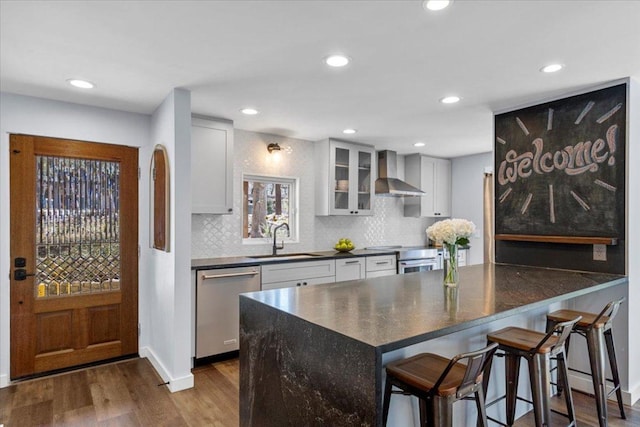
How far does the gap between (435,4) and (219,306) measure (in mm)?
2958

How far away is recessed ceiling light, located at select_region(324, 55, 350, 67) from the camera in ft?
7.71

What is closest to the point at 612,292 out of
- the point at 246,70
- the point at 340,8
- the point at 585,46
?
the point at 585,46

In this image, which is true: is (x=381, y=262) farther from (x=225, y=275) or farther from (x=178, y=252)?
(x=178, y=252)

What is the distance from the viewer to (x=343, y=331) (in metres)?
1.44

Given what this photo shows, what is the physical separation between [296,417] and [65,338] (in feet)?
8.86

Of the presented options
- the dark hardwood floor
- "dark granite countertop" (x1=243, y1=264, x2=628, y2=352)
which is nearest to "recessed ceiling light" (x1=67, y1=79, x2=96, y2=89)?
"dark granite countertop" (x1=243, y1=264, x2=628, y2=352)

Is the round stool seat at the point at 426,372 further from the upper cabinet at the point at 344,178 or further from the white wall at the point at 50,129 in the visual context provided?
the upper cabinet at the point at 344,178

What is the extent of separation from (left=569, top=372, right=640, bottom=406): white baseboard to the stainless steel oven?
2.13 meters

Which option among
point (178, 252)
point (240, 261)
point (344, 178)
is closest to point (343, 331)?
point (178, 252)

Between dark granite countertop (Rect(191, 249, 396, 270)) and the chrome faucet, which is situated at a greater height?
the chrome faucet

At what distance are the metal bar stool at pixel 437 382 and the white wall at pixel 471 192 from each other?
4.50m

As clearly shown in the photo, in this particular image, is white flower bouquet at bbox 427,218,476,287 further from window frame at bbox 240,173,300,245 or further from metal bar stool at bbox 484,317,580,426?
window frame at bbox 240,173,300,245

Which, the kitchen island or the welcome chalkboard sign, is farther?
the welcome chalkboard sign

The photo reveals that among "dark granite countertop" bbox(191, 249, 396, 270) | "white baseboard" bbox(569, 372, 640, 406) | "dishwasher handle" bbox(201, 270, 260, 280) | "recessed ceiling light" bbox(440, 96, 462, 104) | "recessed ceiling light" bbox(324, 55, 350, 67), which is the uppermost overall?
"recessed ceiling light" bbox(324, 55, 350, 67)
